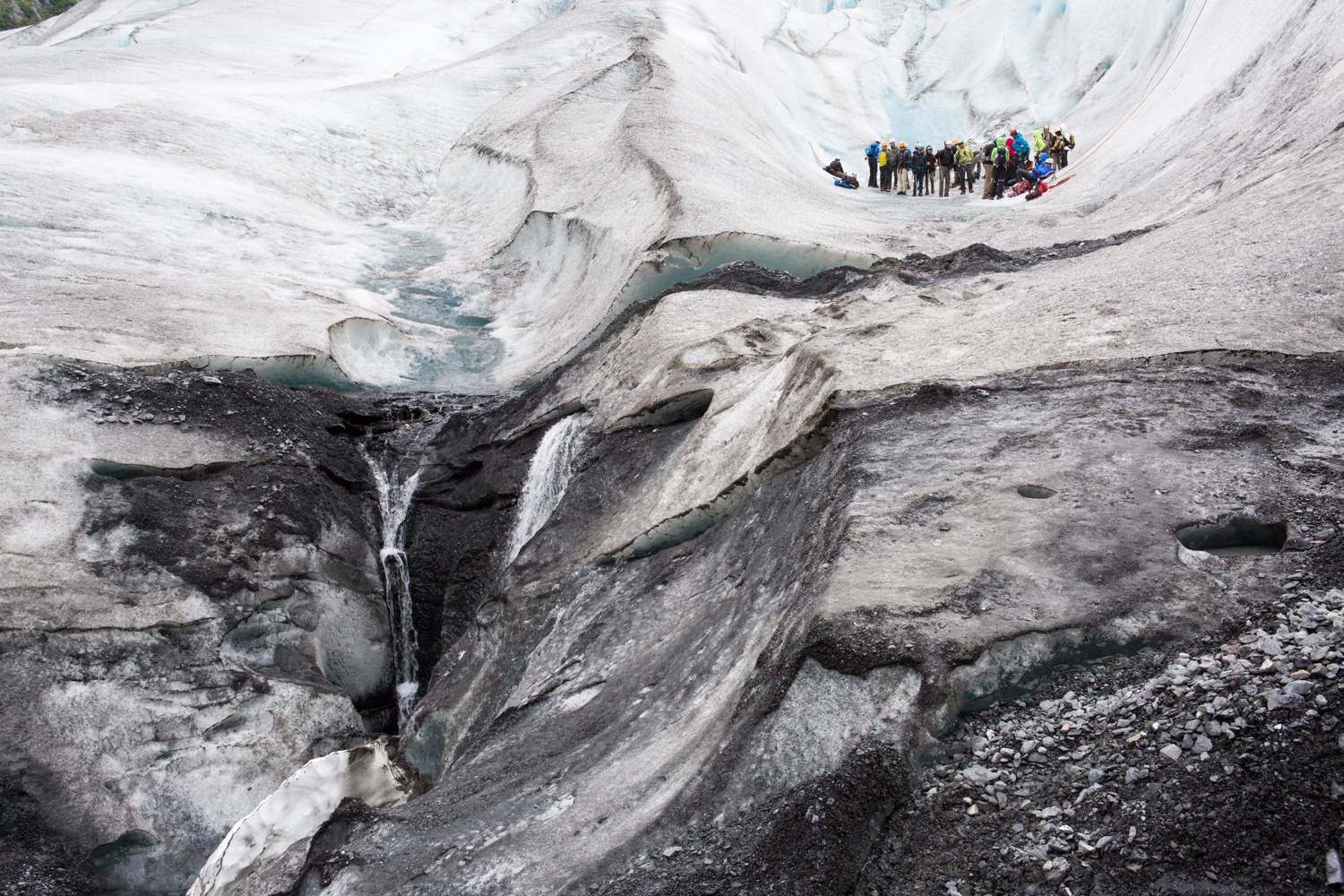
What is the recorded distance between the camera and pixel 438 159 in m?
17.4

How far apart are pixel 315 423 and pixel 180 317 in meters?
2.07

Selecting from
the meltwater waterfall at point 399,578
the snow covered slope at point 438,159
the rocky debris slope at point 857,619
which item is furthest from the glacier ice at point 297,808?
the snow covered slope at point 438,159

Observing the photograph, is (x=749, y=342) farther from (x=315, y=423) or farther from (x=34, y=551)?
(x=34, y=551)

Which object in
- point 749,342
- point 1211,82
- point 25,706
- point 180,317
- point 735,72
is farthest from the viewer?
point 735,72

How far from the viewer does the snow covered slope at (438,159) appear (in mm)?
9984

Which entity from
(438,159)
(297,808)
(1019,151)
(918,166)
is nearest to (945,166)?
(918,166)

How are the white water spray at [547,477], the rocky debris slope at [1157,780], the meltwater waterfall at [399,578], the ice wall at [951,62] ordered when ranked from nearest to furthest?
the rocky debris slope at [1157,780] → the white water spray at [547,477] → the meltwater waterfall at [399,578] → the ice wall at [951,62]

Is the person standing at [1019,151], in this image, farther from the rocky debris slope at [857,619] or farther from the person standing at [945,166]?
the rocky debris slope at [857,619]

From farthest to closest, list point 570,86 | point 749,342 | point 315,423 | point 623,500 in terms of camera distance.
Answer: point 570,86 < point 315,423 < point 749,342 < point 623,500

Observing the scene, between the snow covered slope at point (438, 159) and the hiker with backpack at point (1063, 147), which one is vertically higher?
the snow covered slope at point (438, 159)

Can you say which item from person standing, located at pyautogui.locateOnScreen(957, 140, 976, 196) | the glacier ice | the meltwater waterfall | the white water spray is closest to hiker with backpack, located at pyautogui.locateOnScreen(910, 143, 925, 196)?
person standing, located at pyautogui.locateOnScreen(957, 140, 976, 196)

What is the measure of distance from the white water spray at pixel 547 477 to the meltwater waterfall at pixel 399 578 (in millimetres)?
1214

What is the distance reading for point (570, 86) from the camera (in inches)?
649

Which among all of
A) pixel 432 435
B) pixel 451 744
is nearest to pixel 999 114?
pixel 432 435
